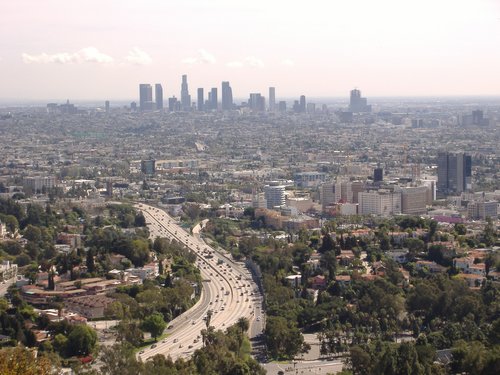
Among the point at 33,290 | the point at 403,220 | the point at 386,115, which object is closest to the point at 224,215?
the point at 403,220

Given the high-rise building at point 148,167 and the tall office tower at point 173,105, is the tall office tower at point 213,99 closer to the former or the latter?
the tall office tower at point 173,105

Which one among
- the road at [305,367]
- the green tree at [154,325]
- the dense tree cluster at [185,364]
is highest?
the dense tree cluster at [185,364]

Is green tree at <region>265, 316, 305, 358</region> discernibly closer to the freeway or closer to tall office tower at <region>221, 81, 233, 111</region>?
the freeway

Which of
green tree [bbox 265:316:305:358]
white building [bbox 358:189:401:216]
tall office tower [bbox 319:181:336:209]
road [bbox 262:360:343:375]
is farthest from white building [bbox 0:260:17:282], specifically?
→ tall office tower [bbox 319:181:336:209]

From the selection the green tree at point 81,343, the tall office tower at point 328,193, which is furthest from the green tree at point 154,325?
the tall office tower at point 328,193

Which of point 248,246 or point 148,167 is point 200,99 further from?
point 248,246

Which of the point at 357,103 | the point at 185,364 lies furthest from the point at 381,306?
the point at 357,103

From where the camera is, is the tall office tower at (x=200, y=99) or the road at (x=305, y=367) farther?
the tall office tower at (x=200, y=99)
